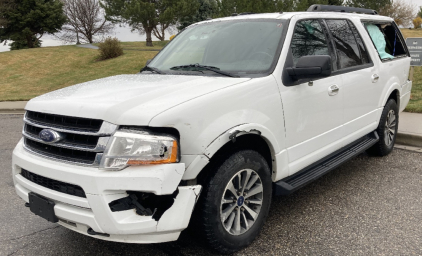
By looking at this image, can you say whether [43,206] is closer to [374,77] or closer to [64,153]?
[64,153]

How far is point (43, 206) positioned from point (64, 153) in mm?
411

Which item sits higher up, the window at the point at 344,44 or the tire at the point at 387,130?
the window at the point at 344,44

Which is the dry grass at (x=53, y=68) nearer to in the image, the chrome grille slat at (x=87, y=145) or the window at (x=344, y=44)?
the window at (x=344, y=44)

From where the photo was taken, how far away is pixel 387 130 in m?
5.34

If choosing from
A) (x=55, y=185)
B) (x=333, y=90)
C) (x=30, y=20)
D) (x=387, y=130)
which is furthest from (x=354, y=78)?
(x=30, y=20)

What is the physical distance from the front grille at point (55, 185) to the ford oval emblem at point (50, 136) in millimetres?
275

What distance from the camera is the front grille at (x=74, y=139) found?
2.42 m

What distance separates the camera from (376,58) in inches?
186

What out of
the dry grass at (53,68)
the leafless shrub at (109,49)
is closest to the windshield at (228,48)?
the dry grass at (53,68)

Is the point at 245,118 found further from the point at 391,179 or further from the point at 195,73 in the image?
the point at 391,179

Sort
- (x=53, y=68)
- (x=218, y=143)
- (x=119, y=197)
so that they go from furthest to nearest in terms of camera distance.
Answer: (x=53, y=68) → (x=218, y=143) → (x=119, y=197)

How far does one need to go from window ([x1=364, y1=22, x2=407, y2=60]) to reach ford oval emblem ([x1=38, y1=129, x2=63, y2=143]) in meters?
4.00

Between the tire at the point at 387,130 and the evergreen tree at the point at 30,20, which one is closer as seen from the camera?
the tire at the point at 387,130

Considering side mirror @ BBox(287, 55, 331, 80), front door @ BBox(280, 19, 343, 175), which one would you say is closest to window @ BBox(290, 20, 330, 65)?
→ front door @ BBox(280, 19, 343, 175)
